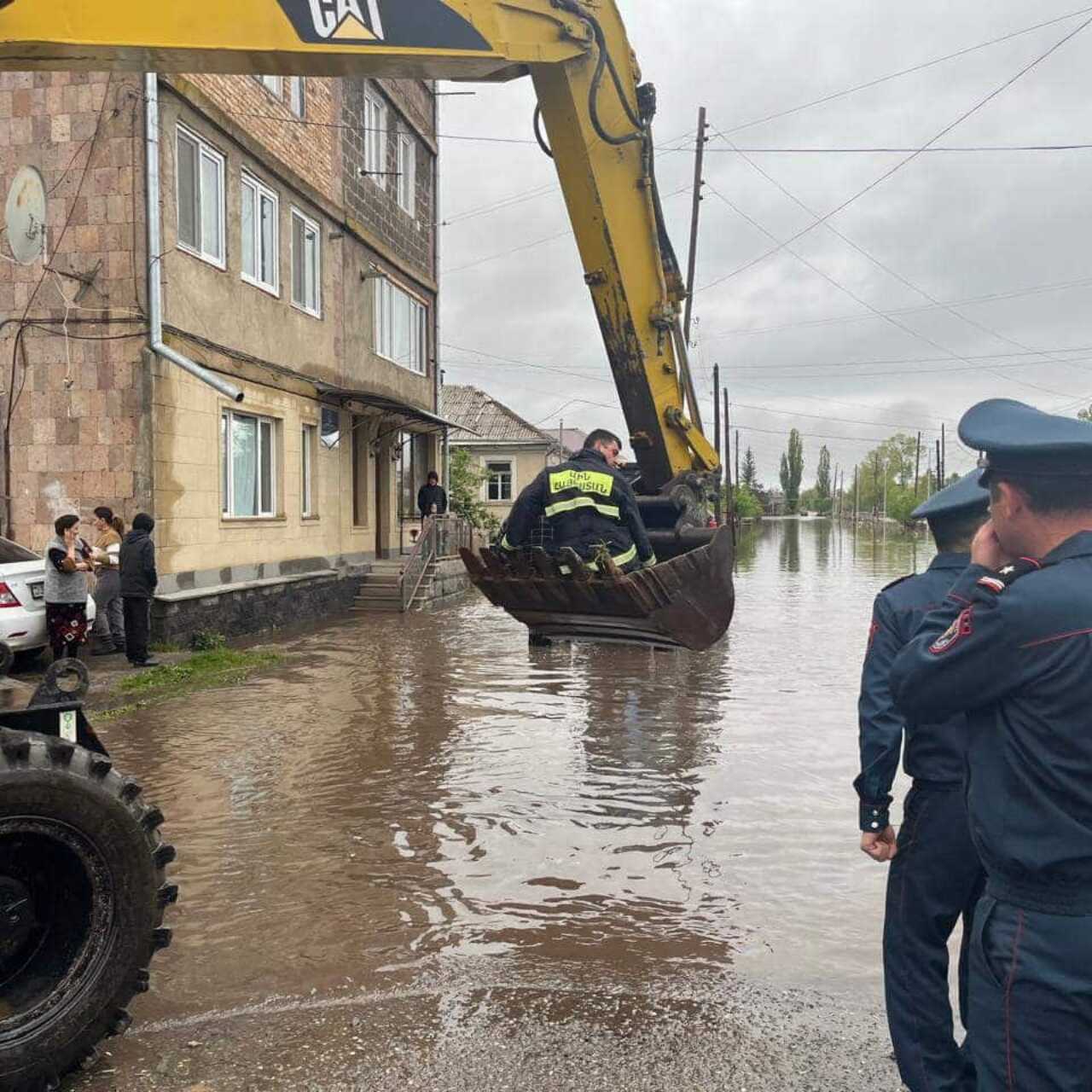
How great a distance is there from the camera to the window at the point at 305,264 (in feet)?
A: 53.2

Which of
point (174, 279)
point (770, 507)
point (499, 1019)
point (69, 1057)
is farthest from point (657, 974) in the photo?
point (770, 507)

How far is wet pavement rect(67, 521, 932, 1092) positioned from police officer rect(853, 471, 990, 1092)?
41 cm

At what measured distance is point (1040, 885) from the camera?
Answer: 7.04ft

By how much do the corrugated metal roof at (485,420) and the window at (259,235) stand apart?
80.5 ft

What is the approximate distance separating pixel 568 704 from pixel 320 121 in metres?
11.6

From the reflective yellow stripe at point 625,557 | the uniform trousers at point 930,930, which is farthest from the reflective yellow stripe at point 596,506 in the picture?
the uniform trousers at point 930,930

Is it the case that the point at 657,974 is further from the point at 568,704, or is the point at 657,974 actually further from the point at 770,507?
the point at 770,507

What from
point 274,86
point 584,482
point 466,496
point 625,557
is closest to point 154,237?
point 274,86

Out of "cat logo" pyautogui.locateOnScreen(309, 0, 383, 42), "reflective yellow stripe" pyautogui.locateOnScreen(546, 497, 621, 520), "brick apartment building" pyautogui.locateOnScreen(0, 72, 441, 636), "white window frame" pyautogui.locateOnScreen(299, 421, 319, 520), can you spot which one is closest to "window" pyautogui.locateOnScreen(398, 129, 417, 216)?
"brick apartment building" pyautogui.locateOnScreen(0, 72, 441, 636)

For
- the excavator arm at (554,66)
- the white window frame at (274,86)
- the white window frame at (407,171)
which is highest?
the white window frame at (407,171)

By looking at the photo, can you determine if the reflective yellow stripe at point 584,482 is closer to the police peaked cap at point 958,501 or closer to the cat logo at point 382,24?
the cat logo at point 382,24

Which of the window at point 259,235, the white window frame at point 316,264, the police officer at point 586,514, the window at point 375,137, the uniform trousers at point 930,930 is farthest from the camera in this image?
the window at point 375,137

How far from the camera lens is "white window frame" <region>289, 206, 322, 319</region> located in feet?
52.7

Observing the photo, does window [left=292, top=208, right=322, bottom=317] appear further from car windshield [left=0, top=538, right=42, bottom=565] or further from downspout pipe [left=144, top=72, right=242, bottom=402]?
car windshield [left=0, top=538, right=42, bottom=565]
